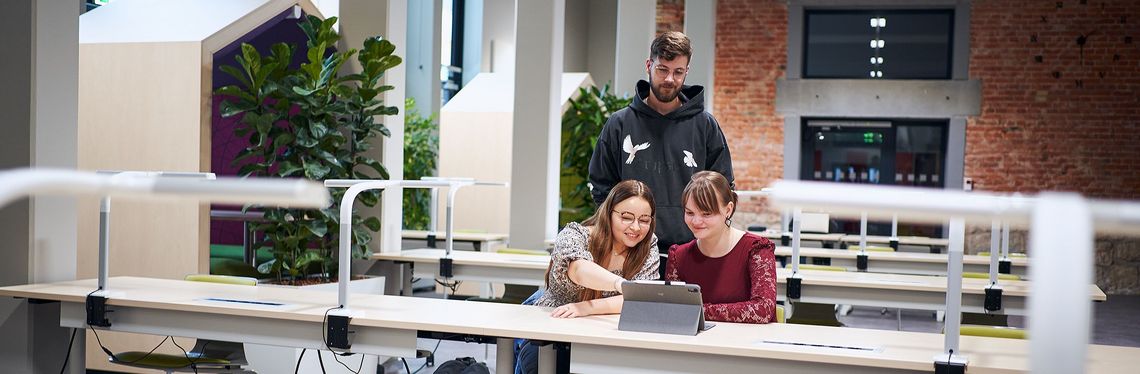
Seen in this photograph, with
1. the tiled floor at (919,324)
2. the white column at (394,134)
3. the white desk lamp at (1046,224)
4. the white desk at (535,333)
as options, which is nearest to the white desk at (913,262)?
the tiled floor at (919,324)

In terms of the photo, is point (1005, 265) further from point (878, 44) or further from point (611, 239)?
point (878, 44)

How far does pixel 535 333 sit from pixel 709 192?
2.31 feet

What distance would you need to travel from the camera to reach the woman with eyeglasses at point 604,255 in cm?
322

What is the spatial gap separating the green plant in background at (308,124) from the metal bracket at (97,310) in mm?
1801

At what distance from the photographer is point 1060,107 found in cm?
1181

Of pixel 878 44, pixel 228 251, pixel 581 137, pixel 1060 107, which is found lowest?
pixel 228 251

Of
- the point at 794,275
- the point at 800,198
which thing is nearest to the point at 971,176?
the point at 794,275

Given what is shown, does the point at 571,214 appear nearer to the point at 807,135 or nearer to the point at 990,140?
the point at 807,135

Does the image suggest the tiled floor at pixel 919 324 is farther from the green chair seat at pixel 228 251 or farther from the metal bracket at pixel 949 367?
the metal bracket at pixel 949 367

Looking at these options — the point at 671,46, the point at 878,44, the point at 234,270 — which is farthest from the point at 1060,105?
the point at 671,46

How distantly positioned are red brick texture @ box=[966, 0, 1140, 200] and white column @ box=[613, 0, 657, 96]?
4.40 m

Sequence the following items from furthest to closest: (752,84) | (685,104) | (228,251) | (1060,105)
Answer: (752,84) < (1060,105) < (228,251) < (685,104)

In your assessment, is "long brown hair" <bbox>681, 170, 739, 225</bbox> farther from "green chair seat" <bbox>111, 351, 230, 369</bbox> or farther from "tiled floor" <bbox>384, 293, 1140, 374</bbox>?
"tiled floor" <bbox>384, 293, 1140, 374</bbox>

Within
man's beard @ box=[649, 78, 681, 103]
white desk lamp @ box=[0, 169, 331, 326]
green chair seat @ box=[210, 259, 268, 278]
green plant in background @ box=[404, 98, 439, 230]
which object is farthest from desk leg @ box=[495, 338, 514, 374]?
green plant in background @ box=[404, 98, 439, 230]
